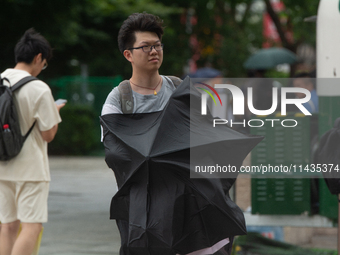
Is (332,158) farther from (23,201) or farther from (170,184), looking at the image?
(23,201)

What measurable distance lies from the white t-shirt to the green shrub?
11.8 m

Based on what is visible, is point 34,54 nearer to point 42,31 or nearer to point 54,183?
point 54,183

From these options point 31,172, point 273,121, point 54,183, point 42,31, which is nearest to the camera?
point 31,172

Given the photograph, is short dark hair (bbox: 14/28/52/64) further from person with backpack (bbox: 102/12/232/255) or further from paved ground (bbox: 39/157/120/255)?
paved ground (bbox: 39/157/120/255)

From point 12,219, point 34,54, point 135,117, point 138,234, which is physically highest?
point 34,54

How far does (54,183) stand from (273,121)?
6.41 metres

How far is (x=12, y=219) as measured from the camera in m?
4.68

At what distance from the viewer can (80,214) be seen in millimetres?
8195

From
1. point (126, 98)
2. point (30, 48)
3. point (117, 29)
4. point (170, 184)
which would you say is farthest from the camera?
point (117, 29)

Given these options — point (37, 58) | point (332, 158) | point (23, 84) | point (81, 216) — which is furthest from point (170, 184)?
point (81, 216)

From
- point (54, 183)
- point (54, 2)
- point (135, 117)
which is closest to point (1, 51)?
point (54, 2)

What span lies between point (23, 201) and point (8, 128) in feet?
1.88

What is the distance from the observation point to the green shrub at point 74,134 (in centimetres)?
1641

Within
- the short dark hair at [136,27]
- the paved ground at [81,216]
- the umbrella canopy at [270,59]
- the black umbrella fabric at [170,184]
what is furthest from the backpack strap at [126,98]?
the umbrella canopy at [270,59]
